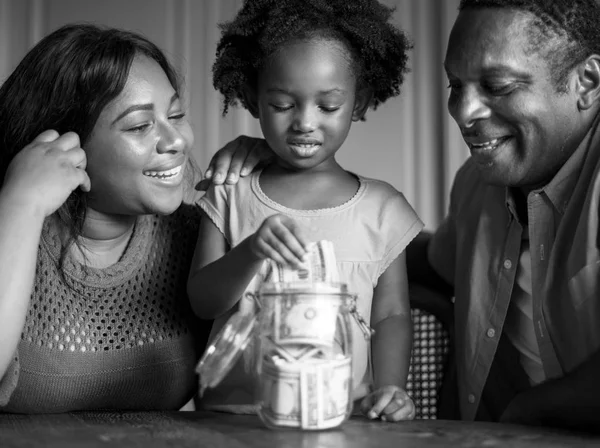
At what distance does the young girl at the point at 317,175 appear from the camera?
1.43 m

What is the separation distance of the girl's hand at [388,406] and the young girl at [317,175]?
0.12m

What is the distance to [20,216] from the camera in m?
1.30

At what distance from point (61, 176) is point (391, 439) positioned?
26.2 inches

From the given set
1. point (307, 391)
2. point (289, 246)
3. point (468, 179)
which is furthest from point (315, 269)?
point (468, 179)

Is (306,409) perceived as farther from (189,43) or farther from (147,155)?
(189,43)

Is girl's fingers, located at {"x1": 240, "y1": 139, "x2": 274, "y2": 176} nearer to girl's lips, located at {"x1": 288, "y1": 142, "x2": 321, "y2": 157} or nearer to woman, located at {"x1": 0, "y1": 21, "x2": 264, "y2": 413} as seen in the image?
woman, located at {"x1": 0, "y1": 21, "x2": 264, "y2": 413}

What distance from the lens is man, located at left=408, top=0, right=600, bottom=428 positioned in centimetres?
139

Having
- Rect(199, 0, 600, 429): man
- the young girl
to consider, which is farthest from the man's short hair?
the young girl

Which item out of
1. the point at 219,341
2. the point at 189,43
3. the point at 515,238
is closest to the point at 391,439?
the point at 219,341

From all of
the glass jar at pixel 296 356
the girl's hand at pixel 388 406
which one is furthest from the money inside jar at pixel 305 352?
the girl's hand at pixel 388 406

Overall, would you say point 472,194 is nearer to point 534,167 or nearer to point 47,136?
point 534,167

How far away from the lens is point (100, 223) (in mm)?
1548

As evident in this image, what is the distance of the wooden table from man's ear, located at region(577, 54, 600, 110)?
597 millimetres

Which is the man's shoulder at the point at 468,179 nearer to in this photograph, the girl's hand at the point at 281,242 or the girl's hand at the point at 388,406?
the girl's hand at the point at 388,406
